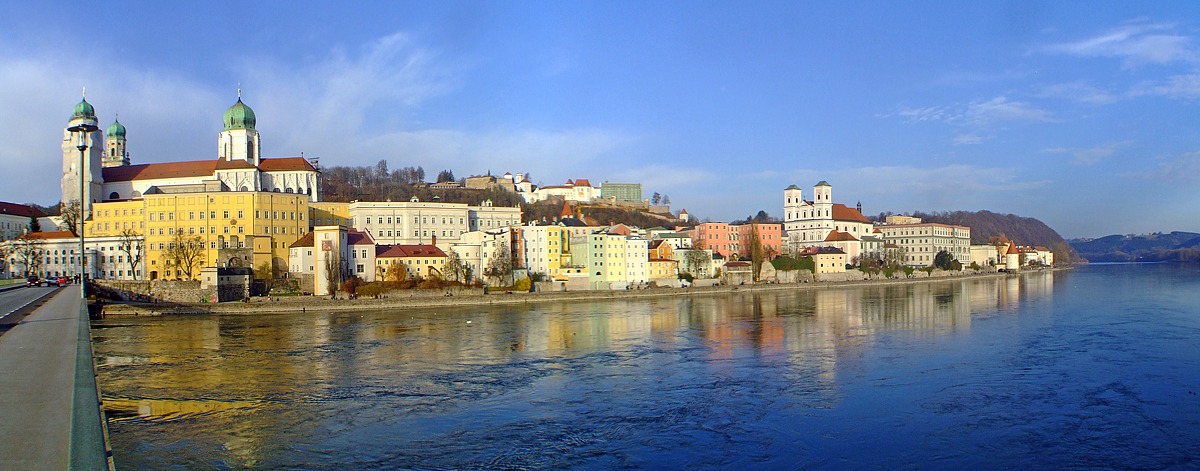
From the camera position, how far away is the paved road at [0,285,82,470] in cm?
578

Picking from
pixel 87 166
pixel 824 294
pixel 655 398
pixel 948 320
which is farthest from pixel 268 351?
pixel 87 166

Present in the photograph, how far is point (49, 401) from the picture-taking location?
7371 millimetres

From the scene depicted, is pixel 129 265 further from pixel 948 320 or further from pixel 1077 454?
pixel 1077 454

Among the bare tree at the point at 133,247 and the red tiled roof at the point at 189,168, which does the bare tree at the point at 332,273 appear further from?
the red tiled roof at the point at 189,168

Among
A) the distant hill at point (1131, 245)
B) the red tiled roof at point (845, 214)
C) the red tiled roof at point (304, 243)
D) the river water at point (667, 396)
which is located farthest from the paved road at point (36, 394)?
the distant hill at point (1131, 245)

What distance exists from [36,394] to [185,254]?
3300cm

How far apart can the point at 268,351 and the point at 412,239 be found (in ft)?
84.7

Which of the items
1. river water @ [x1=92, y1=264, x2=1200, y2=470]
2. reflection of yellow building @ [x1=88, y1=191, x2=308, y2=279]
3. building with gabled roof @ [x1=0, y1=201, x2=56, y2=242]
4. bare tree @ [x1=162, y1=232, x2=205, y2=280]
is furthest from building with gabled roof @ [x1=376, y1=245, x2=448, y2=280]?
Answer: building with gabled roof @ [x1=0, y1=201, x2=56, y2=242]

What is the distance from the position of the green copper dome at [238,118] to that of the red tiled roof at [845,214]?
146 ft

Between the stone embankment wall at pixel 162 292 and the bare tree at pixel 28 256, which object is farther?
the bare tree at pixel 28 256

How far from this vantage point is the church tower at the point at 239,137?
47.5m

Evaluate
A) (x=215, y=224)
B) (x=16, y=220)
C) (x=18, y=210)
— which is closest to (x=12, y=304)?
(x=215, y=224)

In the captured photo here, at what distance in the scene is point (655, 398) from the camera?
1263 cm

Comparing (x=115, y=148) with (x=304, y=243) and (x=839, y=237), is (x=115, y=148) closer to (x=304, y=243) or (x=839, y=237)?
(x=304, y=243)
